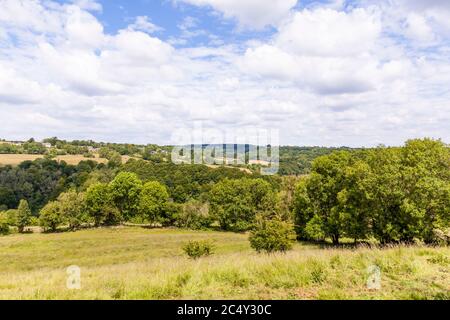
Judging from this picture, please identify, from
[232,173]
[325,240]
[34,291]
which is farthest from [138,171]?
[34,291]

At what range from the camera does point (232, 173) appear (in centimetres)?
10319

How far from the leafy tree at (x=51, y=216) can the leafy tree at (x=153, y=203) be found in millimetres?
15916

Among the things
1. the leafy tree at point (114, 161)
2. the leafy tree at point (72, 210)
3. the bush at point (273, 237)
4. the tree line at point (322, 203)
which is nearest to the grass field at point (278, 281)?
the bush at point (273, 237)

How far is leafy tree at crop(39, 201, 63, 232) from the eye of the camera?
211 ft

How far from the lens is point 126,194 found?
7362 centimetres

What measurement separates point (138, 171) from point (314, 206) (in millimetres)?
75061

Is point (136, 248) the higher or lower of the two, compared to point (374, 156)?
lower

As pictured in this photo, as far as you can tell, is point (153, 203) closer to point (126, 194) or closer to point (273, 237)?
point (126, 194)

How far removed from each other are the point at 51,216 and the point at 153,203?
65.5 feet

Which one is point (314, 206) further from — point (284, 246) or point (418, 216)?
point (418, 216)

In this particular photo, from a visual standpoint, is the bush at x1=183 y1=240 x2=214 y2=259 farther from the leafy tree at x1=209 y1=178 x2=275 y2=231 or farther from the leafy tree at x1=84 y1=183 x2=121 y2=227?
the leafy tree at x1=84 y1=183 x2=121 y2=227

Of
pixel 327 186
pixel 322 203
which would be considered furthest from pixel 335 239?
pixel 327 186

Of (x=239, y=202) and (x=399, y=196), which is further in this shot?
(x=239, y=202)
